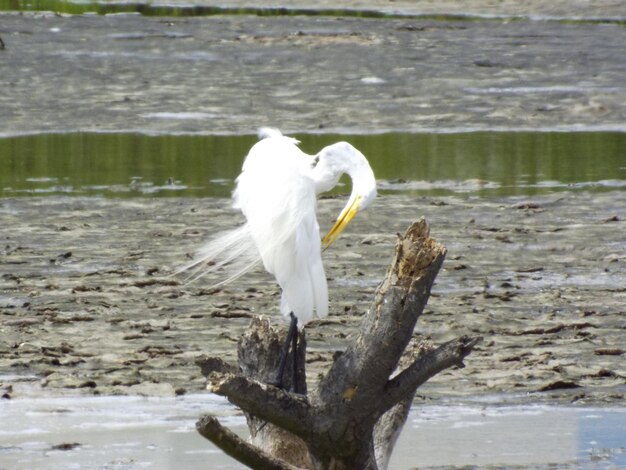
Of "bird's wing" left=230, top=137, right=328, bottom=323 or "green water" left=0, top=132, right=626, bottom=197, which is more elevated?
"bird's wing" left=230, top=137, right=328, bottom=323

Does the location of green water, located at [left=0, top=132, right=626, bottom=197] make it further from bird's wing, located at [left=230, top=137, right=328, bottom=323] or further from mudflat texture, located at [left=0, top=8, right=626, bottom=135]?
bird's wing, located at [left=230, top=137, right=328, bottom=323]

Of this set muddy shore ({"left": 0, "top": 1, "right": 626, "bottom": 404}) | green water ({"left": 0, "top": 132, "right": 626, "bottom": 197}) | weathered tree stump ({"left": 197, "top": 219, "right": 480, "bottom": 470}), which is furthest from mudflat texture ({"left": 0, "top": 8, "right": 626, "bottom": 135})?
weathered tree stump ({"left": 197, "top": 219, "right": 480, "bottom": 470})

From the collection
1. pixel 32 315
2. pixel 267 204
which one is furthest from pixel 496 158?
pixel 267 204

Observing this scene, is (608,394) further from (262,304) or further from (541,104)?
(541,104)

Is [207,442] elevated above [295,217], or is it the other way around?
[295,217]

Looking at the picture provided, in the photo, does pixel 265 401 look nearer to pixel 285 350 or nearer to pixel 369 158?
pixel 285 350

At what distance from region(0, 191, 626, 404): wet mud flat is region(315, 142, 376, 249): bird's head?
142cm

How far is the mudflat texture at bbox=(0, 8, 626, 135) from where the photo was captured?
15.6 m

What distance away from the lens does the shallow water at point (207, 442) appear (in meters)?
5.86

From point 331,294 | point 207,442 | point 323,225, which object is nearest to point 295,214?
point 207,442

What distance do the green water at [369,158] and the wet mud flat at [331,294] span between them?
517mm

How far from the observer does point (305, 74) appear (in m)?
18.6

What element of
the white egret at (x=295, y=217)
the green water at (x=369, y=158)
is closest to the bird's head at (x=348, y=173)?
the white egret at (x=295, y=217)

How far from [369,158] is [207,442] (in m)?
7.48
